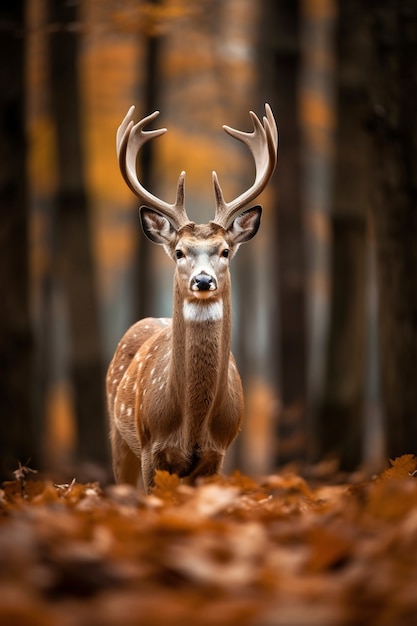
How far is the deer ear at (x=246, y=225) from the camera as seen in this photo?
7.69 m

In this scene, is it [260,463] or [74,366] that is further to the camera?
[260,463]

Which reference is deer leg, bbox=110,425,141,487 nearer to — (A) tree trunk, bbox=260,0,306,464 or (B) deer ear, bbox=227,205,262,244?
(B) deer ear, bbox=227,205,262,244

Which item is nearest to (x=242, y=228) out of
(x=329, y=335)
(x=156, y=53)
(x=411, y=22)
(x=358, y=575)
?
(x=411, y=22)

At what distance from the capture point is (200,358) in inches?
274

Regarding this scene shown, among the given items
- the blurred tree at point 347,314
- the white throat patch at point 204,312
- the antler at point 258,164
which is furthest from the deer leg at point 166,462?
the blurred tree at point 347,314

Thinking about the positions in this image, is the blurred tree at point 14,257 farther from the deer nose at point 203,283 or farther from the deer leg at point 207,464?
the deer nose at point 203,283

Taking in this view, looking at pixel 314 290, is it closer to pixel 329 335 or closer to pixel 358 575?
pixel 329 335

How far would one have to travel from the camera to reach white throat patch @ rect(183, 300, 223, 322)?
700 cm

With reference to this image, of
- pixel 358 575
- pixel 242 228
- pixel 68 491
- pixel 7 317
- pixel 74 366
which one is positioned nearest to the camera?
pixel 358 575

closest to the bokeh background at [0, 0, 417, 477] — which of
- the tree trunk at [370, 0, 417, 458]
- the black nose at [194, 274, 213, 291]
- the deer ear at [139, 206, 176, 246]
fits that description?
the tree trunk at [370, 0, 417, 458]

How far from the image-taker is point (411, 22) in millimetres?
7191

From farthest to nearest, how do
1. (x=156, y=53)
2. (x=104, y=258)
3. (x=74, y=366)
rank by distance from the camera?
(x=104, y=258) → (x=156, y=53) → (x=74, y=366)

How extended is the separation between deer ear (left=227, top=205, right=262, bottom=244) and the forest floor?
3734 millimetres

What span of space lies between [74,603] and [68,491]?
3.01 m
